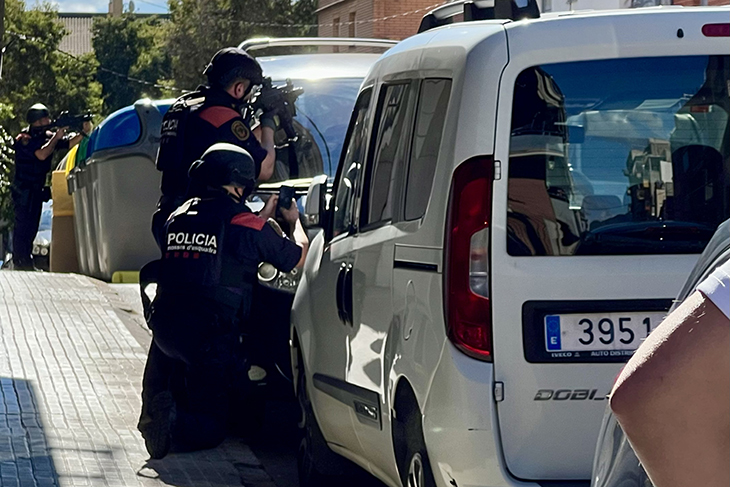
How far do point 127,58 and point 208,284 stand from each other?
6473cm

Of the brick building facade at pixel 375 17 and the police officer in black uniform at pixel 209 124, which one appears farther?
the brick building facade at pixel 375 17

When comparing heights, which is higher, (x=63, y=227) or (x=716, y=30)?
(x=716, y=30)

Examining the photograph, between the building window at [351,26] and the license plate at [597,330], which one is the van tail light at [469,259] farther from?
the building window at [351,26]

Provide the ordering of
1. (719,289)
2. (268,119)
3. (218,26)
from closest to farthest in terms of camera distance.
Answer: (719,289) → (268,119) → (218,26)

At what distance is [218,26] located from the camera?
2085 inches

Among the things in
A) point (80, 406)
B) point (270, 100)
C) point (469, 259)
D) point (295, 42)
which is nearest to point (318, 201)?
point (469, 259)

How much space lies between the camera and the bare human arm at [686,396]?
5.37 feet

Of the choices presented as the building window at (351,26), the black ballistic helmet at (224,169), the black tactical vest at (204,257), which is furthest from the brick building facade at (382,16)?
the black tactical vest at (204,257)

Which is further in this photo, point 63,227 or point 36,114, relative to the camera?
point 63,227

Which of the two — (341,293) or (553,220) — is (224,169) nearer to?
(341,293)

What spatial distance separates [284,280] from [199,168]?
96 centimetres

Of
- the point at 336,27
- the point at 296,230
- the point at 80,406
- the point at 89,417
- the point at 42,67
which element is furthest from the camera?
the point at 42,67

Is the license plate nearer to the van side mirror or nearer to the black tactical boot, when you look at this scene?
the van side mirror

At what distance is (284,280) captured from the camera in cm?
740
